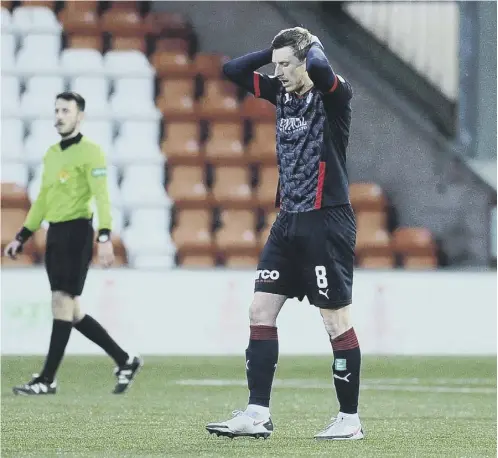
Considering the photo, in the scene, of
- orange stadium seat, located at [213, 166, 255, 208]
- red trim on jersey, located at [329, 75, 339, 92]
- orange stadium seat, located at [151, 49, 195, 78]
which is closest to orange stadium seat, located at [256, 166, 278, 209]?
orange stadium seat, located at [213, 166, 255, 208]

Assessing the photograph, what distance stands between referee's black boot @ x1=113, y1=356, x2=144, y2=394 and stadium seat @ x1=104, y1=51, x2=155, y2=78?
657cm

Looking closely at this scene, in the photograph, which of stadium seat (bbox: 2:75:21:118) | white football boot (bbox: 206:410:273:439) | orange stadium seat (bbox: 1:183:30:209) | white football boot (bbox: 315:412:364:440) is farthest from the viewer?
stadium seat (bbox: 2:75:21:118)

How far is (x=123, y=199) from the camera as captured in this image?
13.4 m

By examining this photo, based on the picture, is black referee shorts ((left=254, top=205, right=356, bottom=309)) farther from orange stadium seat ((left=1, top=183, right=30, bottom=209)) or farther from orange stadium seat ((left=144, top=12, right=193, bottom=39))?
orange stadium seat ((left=144, top=12, right=193, bottom=39))

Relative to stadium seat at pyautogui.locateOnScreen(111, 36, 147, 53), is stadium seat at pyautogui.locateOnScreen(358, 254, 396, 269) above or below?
below

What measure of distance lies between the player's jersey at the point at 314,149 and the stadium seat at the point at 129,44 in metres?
9.28

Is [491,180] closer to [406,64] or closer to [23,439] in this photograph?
[406,64]

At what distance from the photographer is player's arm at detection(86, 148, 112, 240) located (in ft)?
25.1

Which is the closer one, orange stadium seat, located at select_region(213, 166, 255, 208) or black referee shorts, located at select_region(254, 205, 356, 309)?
black referee shorts, located at select_region(254, 205, 356, 309)

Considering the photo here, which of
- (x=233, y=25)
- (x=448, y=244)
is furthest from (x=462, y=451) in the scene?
(x=233, y=25)

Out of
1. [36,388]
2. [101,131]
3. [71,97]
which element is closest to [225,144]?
[101,131]

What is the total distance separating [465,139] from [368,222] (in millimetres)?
1426

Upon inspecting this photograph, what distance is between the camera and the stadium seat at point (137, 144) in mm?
13523

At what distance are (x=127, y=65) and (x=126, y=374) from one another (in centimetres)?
686
